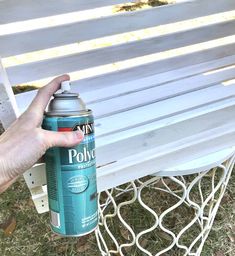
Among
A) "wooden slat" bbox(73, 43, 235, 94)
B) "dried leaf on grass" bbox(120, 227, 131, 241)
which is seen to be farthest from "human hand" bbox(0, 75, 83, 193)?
"dried leaf on grass" bbox(120, 227, 131, 241)

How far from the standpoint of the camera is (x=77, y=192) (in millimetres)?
1027

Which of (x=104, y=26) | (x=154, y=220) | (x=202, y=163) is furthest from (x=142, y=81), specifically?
(x=154, y=220)

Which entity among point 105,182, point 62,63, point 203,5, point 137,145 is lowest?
point 105,182

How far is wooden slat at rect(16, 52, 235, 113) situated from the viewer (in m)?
1.60

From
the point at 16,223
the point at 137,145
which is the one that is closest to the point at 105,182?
the point at 137,145

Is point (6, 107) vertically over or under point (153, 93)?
over

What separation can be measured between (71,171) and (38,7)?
0.51 meters

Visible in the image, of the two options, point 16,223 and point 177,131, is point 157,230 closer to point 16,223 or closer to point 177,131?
point 16,223

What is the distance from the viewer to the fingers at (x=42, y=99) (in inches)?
38.6

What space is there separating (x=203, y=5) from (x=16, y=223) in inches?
46.9

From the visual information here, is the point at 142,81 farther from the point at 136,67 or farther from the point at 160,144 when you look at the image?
the point at 160,144

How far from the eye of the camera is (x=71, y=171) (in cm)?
100

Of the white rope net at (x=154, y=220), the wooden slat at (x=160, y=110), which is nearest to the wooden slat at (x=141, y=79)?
the wooden slat at (x=160, y=110)

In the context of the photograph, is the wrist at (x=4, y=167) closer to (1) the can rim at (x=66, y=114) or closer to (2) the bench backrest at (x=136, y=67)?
(1) the can rim at (x=66, y=114)
